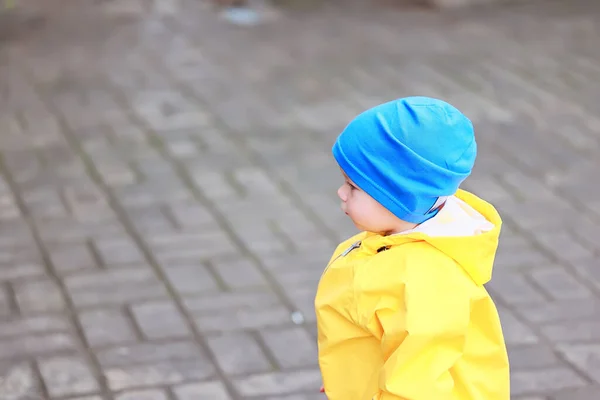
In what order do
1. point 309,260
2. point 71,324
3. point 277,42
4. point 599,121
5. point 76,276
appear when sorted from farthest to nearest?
point 277,42
point 599,121
point 309,260
point 76,276
point 71,324

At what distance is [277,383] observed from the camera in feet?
10.2

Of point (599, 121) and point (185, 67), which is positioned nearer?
point (599, 121)

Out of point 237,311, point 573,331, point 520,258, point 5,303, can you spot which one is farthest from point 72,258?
point 573,331

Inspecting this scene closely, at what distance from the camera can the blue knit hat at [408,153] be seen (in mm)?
1886

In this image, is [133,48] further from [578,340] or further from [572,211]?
[578,340]

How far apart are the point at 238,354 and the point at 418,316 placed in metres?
1.49

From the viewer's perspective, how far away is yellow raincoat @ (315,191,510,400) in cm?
188

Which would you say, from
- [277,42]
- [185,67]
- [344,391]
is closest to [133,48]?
[185,67]

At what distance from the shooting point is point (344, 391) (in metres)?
2.10

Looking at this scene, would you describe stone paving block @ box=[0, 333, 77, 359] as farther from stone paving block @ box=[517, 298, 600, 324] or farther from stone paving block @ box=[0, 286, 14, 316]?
stone paving block @ box=[517, 298, 600, 324]

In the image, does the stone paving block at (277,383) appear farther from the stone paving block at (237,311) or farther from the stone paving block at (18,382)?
the stone paving block at (18,382)

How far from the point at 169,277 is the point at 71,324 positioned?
51cm

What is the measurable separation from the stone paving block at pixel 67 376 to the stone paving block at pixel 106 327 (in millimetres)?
144

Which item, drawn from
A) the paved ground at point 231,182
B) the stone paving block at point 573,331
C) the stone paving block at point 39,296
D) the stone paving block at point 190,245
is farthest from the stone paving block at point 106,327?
the stone paving block at point 573,331
